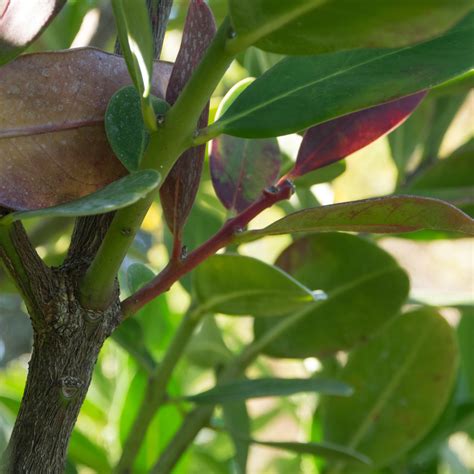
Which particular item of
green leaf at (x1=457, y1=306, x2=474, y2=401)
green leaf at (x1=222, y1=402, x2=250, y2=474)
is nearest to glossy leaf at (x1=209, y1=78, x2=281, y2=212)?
green leaf at (x1=222, y1=402, x2=250, y2=474)

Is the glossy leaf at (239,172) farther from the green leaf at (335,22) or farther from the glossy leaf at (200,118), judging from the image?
the green leaf at (335,22)

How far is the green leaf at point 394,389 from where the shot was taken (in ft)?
2.43

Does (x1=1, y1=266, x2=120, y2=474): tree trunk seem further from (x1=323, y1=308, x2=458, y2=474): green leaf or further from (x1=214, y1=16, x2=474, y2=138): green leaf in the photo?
(x1=323, y1=308, x2=458, y2=474): green leaf

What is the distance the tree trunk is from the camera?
14.5 inches

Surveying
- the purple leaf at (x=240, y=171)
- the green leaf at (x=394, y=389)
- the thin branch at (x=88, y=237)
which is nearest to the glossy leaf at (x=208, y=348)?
the green leaf at (x=394, y=389)

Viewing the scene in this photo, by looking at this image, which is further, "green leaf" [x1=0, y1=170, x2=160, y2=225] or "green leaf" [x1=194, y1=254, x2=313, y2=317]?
"green leaf" [x1=194, y1=254, x2=313, y2=317]

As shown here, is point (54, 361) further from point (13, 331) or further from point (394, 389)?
point (13, 331)

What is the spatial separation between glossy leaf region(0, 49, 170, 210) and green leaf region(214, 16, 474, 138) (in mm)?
65

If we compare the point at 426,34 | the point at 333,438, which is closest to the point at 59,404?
the point at 426,34

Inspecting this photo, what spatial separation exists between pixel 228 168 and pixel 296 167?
65 mm

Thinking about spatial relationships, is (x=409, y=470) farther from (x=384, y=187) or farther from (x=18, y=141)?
(x=384, y=187)

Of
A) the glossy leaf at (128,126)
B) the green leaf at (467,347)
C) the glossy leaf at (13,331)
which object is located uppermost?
the glossy leaf at (13,331)

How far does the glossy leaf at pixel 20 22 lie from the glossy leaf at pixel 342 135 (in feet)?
0.57

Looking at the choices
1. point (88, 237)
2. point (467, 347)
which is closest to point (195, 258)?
point (88, 237)
